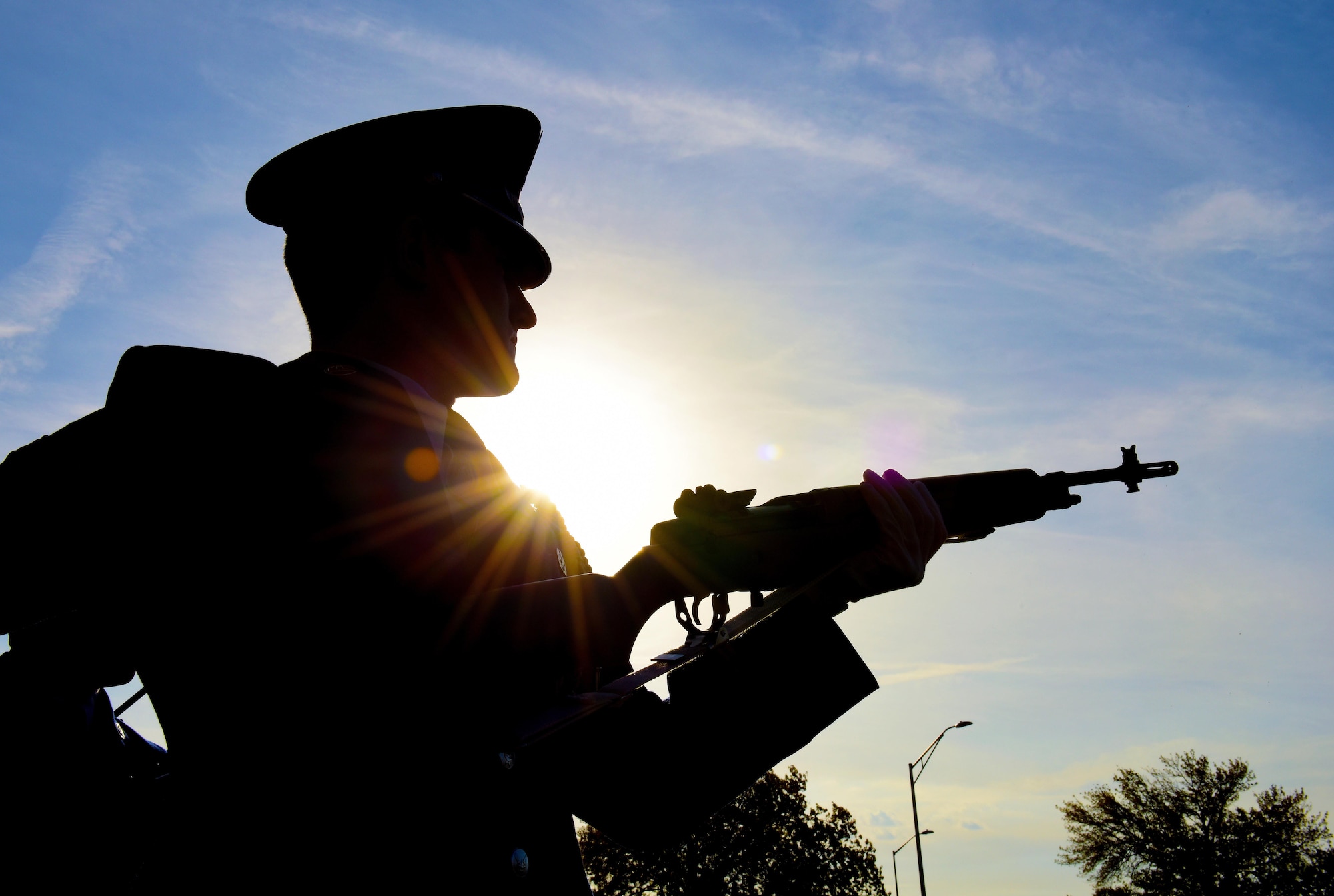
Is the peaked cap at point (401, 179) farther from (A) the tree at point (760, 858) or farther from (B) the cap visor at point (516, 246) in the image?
(A) the tree at point (760, 858)

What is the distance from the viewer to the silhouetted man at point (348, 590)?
1686 mm

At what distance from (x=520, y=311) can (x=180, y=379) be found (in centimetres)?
111

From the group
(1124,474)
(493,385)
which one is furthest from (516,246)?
(1124,474)

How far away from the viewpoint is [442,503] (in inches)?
75.2

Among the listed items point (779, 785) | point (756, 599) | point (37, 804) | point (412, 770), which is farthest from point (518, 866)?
point (779, 785)

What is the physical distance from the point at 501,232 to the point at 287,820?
176 centimetres

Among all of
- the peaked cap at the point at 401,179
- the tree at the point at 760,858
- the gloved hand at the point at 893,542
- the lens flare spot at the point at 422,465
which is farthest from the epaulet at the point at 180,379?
the tree at the point at 760,858

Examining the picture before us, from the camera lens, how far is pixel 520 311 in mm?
2826

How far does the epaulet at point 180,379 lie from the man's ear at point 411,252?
0.66 metres

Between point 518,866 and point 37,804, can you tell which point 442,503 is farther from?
point 37,804

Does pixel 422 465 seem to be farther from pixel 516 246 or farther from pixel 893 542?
pixel 893 542

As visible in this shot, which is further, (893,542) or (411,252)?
(893,542)

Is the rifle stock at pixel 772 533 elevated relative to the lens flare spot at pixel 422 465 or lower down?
elevated

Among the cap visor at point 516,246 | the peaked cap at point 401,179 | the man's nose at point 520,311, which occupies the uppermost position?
the peaked cap at point 401,179
